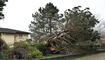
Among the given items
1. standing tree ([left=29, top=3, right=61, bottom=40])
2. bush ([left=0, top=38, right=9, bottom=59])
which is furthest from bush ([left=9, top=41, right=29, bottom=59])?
standing tree ([left=29, top=3, right=61, bottom=40])

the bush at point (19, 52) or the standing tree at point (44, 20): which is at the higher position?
the standing tree at point (44, 20)

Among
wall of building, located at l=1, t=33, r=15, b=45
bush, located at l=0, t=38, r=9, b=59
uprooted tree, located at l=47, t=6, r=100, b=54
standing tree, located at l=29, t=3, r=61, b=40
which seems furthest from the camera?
standing tree, located at l=29, t=3, r=61, b=40

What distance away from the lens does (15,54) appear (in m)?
12.5

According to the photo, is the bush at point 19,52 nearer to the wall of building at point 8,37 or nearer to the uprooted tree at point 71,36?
the uprooted tree at point 71,36

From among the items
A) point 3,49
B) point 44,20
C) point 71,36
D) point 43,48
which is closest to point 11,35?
point 43,48

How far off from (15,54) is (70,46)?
6.97 metres

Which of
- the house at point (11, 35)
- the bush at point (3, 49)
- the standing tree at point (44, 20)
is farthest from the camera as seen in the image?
the standing tree at point (44, 20)

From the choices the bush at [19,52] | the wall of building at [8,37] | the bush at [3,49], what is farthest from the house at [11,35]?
the bush at [19,52]

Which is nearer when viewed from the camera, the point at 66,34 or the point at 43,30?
the point at 66,34

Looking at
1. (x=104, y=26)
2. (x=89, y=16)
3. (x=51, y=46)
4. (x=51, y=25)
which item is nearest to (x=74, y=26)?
(x=51, y=46)

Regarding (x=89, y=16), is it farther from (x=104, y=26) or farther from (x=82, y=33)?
(x=104, y=26)

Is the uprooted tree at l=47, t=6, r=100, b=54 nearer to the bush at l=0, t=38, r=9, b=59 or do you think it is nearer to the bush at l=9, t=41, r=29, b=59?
the bush at l=9, t=41, r=29, b=59

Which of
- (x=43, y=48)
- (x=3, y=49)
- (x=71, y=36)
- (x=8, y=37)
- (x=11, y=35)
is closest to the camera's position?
(x=3, y=49)

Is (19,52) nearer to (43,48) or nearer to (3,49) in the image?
(3,49)
